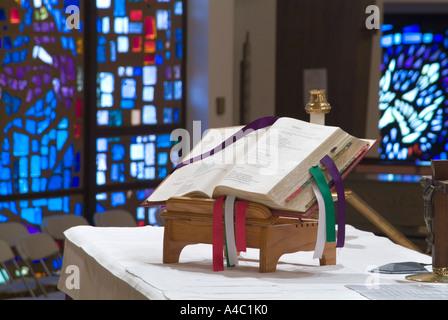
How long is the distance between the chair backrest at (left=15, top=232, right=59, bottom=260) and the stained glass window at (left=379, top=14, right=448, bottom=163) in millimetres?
2567

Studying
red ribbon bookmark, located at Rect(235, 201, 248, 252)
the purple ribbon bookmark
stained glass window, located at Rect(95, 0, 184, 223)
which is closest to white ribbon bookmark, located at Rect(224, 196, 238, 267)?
red ribbon bookmark, located at Rect(235, 201, 248, 252)

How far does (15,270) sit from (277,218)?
17.0 feet

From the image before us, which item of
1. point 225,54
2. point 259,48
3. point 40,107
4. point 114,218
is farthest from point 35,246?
point 259,48

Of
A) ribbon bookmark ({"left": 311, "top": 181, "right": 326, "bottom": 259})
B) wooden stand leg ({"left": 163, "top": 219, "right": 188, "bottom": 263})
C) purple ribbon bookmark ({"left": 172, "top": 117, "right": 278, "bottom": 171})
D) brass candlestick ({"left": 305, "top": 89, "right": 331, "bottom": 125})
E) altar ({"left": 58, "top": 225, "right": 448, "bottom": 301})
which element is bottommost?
altar ({"left": 58, "top": 225, "right": 448, "bottom": 301})

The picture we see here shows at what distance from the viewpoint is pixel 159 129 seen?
7.60 m

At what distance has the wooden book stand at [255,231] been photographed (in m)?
1.80

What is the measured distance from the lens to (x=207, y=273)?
180cm

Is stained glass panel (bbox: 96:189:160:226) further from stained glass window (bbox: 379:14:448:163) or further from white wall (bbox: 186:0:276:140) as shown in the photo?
stained glass window (bbox: 379:14:448:163)

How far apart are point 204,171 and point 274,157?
0.64ft

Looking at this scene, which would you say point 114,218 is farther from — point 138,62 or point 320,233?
point 320,233

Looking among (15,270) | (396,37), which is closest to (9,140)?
(15,270)

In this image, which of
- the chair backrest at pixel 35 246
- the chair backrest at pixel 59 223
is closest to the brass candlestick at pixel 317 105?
the chair backrest at pixel 35 246

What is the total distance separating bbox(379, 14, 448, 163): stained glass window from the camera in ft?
20.8

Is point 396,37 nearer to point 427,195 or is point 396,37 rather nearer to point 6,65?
point 6,65
